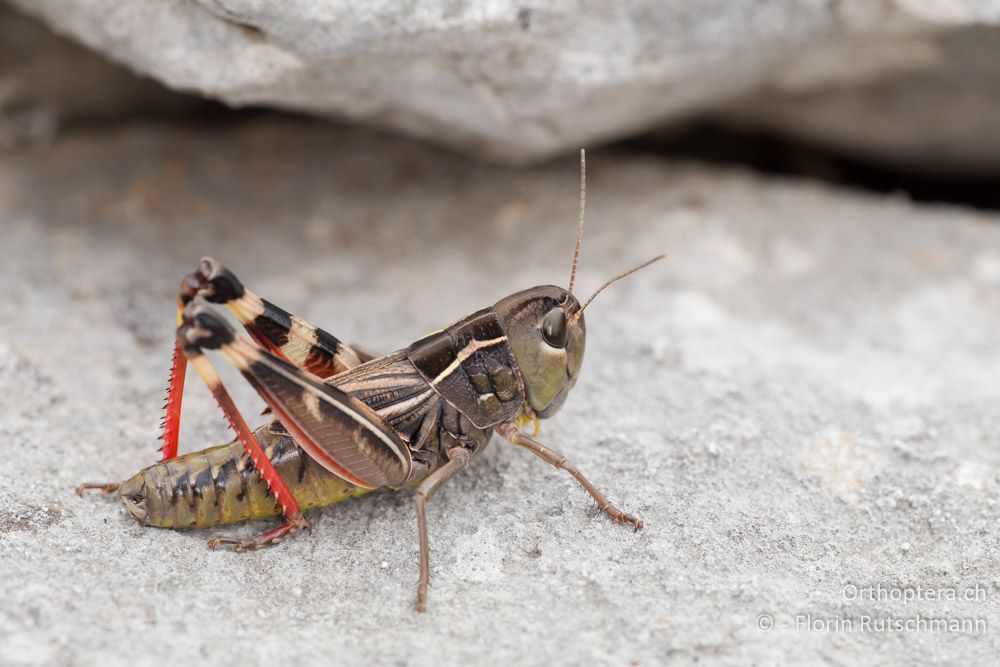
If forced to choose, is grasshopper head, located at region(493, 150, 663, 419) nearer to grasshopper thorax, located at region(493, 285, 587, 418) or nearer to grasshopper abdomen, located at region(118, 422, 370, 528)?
grasshopper thorax, located at region(493, 285, 587, 418)

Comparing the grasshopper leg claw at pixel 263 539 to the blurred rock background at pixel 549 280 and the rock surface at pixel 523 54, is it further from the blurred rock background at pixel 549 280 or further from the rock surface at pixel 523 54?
the rock surface at pixel 523 54

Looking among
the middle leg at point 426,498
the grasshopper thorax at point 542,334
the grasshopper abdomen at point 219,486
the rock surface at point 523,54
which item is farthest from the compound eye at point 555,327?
the rock surface at point 523,54

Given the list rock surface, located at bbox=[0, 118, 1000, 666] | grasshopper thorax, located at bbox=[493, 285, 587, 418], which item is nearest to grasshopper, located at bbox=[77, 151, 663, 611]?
grasshopper thorax, located at bbox=[493, 285, 587, 418]

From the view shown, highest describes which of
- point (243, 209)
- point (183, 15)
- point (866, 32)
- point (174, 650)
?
point (183, 15)

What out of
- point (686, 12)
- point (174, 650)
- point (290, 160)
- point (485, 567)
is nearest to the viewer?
point (174, 650)

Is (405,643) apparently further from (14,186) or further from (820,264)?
(14,186)

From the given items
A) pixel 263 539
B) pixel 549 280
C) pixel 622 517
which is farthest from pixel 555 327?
pixel 549 280

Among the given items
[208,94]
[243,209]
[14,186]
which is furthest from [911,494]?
[14,186]

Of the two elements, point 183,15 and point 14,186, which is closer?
point 183,15
